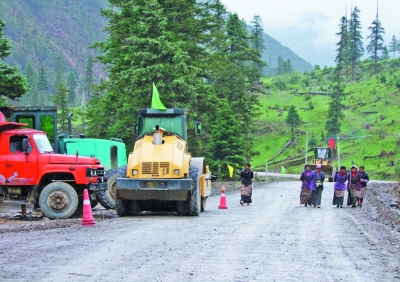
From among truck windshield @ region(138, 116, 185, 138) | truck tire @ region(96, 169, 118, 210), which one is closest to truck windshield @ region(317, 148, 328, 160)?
truck tire @ region(96, 169, 118, 210)

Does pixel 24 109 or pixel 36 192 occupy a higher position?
pixel 24 109

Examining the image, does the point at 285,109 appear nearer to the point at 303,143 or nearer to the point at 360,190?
the point at 303,143

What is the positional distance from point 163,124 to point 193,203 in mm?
3061

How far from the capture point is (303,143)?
312 ft

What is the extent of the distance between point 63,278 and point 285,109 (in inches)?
4079

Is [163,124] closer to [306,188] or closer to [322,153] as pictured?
[306,188]

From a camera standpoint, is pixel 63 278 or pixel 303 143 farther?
pixel 303 143

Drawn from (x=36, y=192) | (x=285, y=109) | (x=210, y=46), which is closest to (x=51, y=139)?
(x=36, y=192)

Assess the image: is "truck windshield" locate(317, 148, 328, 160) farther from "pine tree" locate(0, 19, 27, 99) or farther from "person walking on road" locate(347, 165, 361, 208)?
"pine tree" locate(0, 19, 27, 99)

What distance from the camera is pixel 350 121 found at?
318ft

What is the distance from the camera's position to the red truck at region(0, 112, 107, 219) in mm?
19172

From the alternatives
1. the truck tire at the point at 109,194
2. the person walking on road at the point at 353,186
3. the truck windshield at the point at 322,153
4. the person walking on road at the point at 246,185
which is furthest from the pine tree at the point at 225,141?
the truck tire at the point at 109,194

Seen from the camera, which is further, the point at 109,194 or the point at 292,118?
the point at 292,118

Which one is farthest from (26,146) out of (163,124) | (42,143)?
(163,124)
